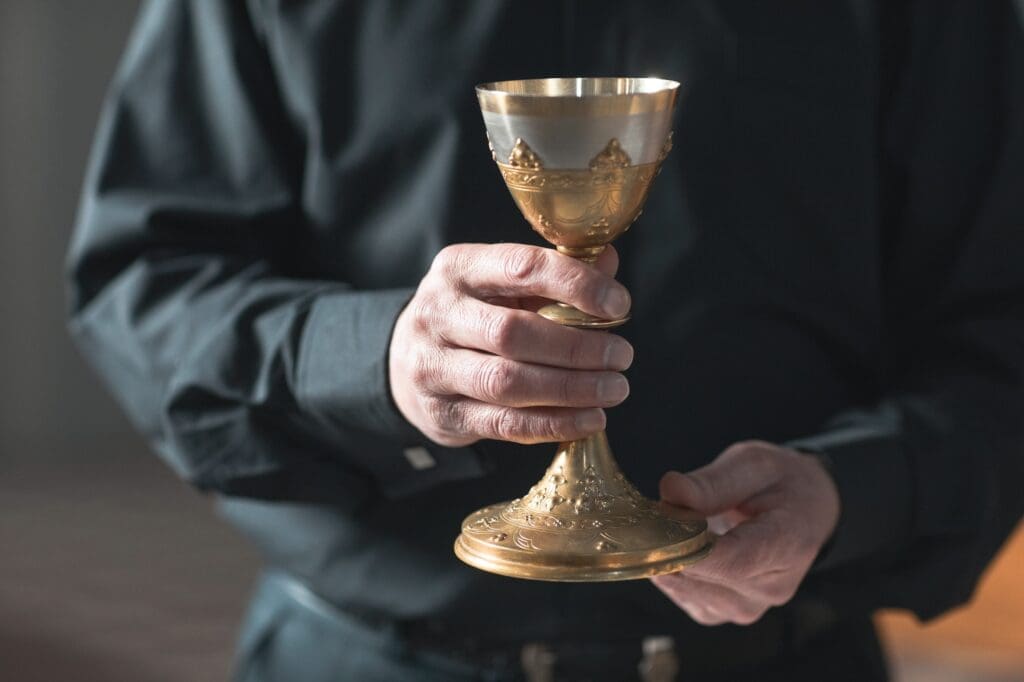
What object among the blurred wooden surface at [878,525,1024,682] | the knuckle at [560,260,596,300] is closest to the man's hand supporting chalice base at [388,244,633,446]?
the knuckle at [560,260,596,300]

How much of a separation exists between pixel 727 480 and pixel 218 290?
481 millimetres

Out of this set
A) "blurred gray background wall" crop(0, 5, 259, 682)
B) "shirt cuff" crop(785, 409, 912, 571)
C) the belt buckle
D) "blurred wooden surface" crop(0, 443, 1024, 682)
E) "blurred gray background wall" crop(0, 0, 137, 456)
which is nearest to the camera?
"shirt cuff" crop(785, 409, 912, 571)

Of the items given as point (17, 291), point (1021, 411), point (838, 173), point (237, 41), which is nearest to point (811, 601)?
point (1021, 411)

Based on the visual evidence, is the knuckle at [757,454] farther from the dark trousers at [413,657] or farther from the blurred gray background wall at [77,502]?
the blurred gray background wall at [77,502]

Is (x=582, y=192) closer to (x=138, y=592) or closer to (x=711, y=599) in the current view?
(x=711, y=599)

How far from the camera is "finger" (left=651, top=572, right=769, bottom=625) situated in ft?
3.19

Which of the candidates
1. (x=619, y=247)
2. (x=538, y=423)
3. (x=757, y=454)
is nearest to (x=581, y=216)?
(x=538, y=423)

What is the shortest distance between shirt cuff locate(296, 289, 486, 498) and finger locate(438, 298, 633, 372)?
0.57 ft

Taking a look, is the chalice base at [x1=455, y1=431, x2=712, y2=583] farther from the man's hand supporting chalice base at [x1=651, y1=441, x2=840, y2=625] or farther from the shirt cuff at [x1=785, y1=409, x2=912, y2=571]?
the shirt cuff at [x1=785, y1=409, x2=912, y2=571]

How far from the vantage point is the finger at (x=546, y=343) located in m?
0.81

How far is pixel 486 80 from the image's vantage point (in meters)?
1.18

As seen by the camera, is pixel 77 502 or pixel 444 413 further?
pixel 77 502

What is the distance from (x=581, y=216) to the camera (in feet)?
2.77

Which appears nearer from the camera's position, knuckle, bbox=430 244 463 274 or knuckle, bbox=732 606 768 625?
knuckle, bbox=430 244 463 274
